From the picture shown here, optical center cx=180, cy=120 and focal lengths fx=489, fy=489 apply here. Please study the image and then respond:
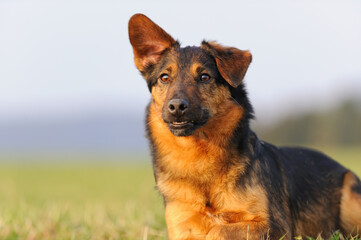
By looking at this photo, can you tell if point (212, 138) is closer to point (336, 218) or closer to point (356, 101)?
point (336, 218)

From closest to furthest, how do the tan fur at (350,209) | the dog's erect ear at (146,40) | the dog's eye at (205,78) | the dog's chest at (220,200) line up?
the dog's chest at (220,200) → the dog's eye at (205,78) → the dog's erect ear at (146,40) → the tan fur at (350,209)

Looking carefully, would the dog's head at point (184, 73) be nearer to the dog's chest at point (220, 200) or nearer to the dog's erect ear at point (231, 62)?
the dog's erect ear at point (231, 62)

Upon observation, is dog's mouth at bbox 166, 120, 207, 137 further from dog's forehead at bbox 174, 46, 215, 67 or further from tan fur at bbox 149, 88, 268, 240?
dog's forehead at bbox 174, 46, 215, 67

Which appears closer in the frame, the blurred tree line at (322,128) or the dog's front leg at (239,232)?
the dog's front leg at (239,232)

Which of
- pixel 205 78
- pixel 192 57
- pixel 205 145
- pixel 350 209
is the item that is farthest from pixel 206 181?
pixel 350 209

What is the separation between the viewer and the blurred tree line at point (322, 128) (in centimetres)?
6378

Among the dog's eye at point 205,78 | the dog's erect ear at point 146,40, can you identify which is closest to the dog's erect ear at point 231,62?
the dog's eye at point 205,78

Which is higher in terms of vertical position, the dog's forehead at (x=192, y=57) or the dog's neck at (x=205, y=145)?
the dog's forehead at (x=192, y=57)

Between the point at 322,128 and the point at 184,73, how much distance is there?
205ft

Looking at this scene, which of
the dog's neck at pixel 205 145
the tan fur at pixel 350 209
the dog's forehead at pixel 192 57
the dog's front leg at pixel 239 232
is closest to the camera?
the dog's front leg at pixel 239 232

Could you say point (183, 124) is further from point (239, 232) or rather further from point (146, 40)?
point (146, 40)

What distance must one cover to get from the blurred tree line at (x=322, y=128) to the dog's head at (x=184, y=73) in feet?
190

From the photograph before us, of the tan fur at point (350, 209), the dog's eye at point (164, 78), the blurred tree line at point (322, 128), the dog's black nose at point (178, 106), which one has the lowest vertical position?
the blurred tree line at point (322, 128)

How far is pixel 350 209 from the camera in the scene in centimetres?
646
